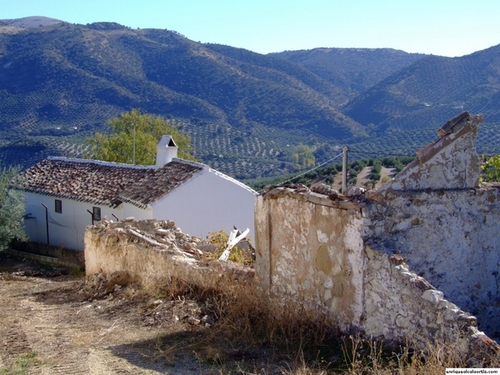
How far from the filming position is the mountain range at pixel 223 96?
66.6 metres

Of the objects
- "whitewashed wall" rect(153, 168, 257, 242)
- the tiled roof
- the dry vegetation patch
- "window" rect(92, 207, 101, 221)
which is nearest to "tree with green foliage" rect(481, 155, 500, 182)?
the dry vegetation patch

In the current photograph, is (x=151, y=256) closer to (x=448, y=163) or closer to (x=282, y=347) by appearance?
(x=282, y=347)

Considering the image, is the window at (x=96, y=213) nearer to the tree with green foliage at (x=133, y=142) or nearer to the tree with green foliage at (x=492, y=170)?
the tree with green foliage at (x=133, y=142)

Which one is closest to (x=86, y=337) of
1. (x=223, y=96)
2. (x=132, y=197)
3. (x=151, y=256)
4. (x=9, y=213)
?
(x=151, y=256)

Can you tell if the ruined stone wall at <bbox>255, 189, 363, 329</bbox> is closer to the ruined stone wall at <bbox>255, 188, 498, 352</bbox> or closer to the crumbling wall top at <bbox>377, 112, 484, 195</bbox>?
the ruined stone wall at <bbox>255, 188, 498, 352</bbox>

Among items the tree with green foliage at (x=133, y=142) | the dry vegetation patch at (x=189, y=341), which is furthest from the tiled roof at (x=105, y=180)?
the dry vegetation patch at (x=189, y=341)

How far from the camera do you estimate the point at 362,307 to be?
21.4 feet

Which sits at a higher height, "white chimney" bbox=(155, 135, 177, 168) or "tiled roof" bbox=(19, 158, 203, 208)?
"white chimney" bbox=(155, 135, 177, 168)

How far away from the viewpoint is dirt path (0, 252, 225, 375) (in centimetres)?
655

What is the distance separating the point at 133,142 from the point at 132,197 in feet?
55.5

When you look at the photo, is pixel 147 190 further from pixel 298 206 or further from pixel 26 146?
pixel 26 146

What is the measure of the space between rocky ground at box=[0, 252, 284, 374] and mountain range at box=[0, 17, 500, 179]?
3984 cm

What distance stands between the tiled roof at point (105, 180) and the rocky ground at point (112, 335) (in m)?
11.5

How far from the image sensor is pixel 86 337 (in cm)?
796
